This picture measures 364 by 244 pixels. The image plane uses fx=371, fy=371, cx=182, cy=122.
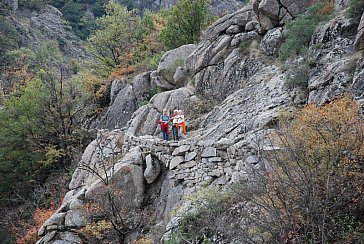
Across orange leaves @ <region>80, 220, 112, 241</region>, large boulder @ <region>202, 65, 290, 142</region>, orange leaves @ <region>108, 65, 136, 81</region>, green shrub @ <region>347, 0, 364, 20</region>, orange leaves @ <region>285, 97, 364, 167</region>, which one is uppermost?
green shrub @ <region>347, 0, 364, 20</region>

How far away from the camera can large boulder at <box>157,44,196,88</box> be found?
19812 millimetres

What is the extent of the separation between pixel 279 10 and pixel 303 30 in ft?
9.10

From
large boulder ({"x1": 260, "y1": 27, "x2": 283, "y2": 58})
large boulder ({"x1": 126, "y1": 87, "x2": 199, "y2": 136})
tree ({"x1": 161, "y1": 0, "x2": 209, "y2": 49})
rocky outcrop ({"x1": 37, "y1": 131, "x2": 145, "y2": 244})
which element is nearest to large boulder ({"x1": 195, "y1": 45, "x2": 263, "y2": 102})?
large boulder ({"x1": 260, "y1": 27, "x2": 283, "y2": 58})

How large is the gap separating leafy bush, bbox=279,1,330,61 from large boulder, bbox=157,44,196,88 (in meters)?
7.12

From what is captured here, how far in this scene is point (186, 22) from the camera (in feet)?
78.3

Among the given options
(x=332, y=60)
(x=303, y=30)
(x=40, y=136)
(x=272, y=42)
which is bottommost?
(x=40, y=136)

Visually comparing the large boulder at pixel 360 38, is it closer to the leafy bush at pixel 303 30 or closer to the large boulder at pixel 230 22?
the leafy bush at pixel 303 30

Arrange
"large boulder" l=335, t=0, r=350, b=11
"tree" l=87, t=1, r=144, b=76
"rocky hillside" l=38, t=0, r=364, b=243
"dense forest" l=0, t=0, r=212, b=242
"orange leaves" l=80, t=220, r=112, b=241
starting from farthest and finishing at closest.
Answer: "tree" l=87, t=1, r=144, b=76 < "dense forest" l=0, t=0, r=212, b=242 < "large boulder" l=335, t=0, r=350, b=11 < "orange leaves" l=80, t=220, r=112, b=241 < "rocky hillside" l=38, t=0, r=364, b=243

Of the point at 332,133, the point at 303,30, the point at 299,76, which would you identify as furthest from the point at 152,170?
the point at 303,30

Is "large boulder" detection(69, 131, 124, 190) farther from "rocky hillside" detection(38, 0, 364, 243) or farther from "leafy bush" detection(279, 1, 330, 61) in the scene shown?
"leafy bush" detection(279, 1, 330, 61)

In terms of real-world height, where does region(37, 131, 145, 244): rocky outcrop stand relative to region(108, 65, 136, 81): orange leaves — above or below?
below

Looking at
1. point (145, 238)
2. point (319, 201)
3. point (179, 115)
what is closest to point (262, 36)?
point (179, 115)

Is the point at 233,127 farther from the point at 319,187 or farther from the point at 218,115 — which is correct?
the point at 319,187

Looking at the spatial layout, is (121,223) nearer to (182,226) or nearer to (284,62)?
(182,226)
